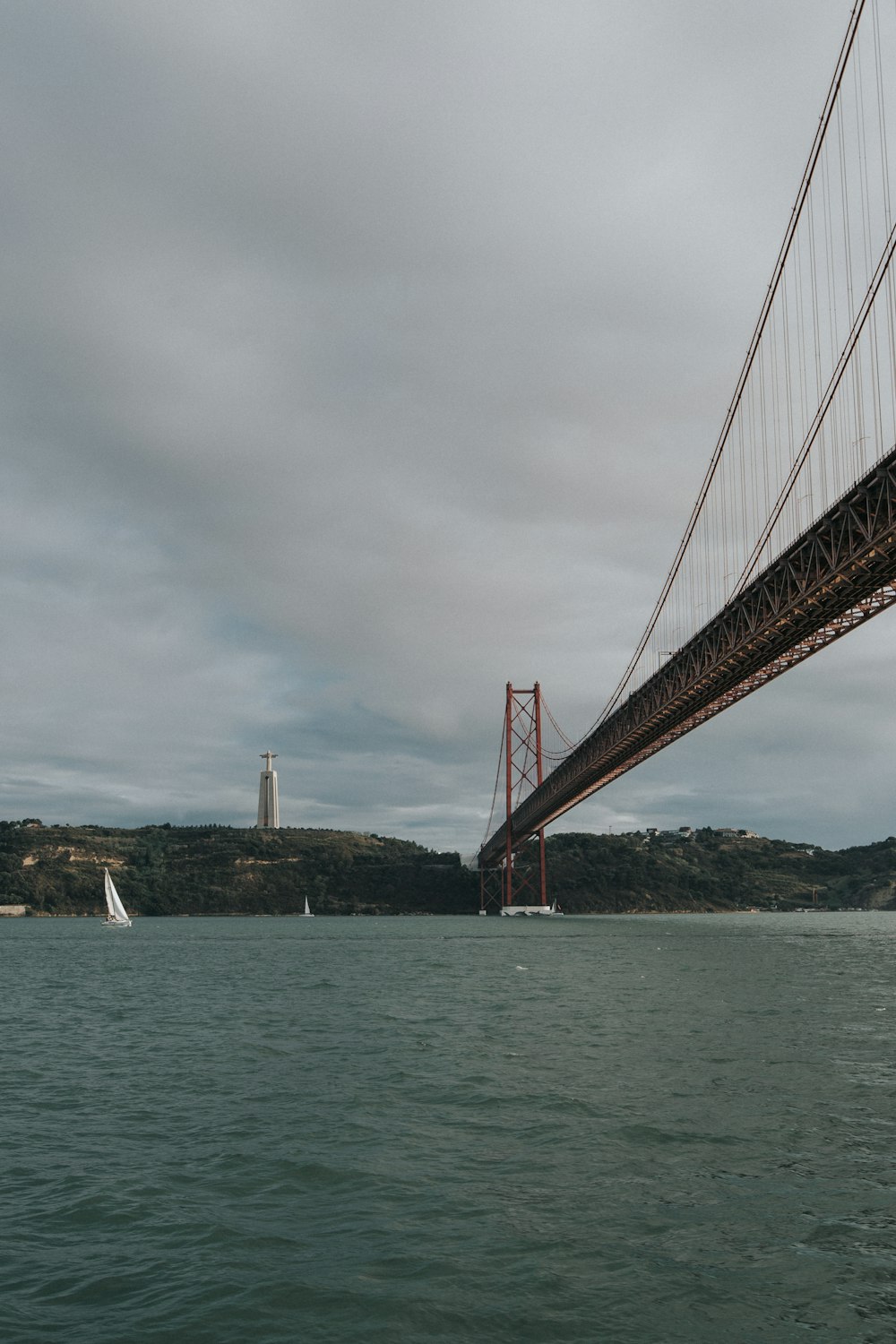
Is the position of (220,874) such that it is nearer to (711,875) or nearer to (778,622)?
(711,875)

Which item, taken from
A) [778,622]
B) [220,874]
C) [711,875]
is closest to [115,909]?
[220,874]

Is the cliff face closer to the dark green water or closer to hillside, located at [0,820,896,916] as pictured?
hillside, located at [0,820,896,916]

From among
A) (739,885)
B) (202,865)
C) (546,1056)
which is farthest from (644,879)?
(546,1056)

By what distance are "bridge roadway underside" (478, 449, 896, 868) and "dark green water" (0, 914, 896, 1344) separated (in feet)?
45.6

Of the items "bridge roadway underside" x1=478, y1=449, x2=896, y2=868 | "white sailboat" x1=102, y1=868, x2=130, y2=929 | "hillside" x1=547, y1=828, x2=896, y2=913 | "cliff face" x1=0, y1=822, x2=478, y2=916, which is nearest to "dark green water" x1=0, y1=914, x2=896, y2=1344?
"bridge roadway underside" x1=478, y1=449, x2=896, y2=868

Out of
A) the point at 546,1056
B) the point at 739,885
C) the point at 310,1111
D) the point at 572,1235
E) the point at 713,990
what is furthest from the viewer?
the point at 739,885

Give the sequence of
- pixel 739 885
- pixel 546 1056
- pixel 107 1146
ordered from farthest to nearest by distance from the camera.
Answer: pixel 739 885
pixel 546 1056
pixel 107 1146

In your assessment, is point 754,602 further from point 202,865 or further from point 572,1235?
point 202,865

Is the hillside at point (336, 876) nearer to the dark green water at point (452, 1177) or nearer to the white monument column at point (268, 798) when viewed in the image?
the white monument column at point (268, 798)

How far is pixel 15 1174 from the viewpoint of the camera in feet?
35.0

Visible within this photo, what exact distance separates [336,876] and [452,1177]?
506ft

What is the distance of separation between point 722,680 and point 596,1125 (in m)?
37.1

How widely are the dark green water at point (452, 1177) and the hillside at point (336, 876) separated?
429ft

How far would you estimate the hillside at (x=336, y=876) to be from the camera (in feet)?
488
